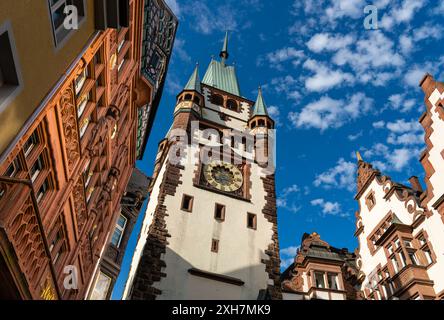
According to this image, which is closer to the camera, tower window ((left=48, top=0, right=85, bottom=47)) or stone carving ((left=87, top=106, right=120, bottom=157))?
tower window ((left=48, top=0, right=85, bottom=47))

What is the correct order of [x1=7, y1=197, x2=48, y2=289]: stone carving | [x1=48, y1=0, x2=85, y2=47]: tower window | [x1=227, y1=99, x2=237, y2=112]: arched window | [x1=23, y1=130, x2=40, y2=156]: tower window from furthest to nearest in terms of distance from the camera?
[x1=227, y1=99, x2=237, y2=112]: arched window
[x1=23, y1=130, x2=40, y2=156]: tower window
[x1=48, y1=0, x2=85, y2=47]: tower window
[x1=7, y1=197, x2=48, y2=289]: stone carving

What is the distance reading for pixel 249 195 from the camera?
23.4 metres

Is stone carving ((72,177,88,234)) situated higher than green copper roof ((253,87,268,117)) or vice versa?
green copper roof ((253,87,268,117))

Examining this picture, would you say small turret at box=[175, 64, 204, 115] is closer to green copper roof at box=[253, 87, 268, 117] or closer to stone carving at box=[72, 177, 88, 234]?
green copper roof at box=[253, 87, 268, 117]

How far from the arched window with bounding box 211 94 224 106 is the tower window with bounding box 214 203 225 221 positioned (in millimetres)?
12420

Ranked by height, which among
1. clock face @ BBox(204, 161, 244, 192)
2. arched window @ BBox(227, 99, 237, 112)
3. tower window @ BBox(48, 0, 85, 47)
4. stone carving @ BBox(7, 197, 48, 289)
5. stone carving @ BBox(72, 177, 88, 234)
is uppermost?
arched window @ BBox(227, 99, 237, 112)

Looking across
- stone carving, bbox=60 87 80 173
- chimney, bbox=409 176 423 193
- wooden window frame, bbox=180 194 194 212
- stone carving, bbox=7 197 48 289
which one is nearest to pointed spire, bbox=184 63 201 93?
wooden window frame, bbox=180 194 194 212

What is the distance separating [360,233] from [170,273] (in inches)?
443

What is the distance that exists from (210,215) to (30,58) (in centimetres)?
1501

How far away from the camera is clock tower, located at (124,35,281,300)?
58.6ft

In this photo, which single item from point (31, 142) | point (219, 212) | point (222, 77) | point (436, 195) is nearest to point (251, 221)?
point (219, 212)

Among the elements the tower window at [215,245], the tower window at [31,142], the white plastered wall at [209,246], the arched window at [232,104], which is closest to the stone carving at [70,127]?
the tower window at [31,142]

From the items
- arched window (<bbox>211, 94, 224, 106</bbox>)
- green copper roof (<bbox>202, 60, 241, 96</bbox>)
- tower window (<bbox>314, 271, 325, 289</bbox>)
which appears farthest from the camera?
green copper roof (<bbox>202, 60, 241, 96</bbox>)

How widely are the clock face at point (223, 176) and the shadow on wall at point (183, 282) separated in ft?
18.8
